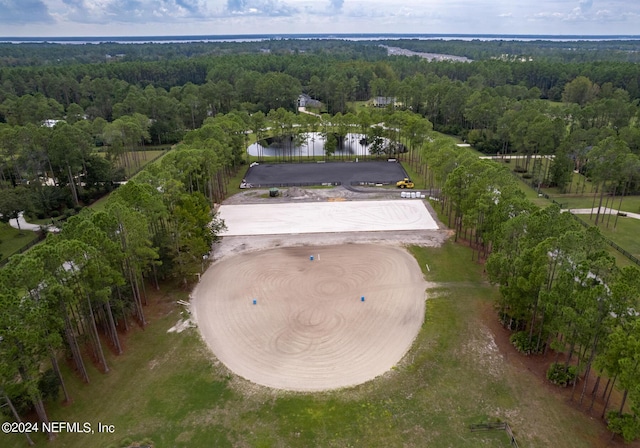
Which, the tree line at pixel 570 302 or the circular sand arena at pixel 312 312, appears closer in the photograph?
the tree line at pixel 570 302

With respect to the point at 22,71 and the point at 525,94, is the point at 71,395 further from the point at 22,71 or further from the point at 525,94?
the point at 22,71

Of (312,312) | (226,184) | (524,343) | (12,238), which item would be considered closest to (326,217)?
(312,312)

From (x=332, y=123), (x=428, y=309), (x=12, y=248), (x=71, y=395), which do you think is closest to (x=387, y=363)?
(x=428, y=309)

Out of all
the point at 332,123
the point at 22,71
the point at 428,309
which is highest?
the point at 22,71

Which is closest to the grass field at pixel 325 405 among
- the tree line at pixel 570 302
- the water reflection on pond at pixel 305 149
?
the tree line at pixel 570 302

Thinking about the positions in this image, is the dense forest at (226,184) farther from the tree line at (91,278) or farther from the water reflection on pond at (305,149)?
the water reflection on pond at (305,149)
